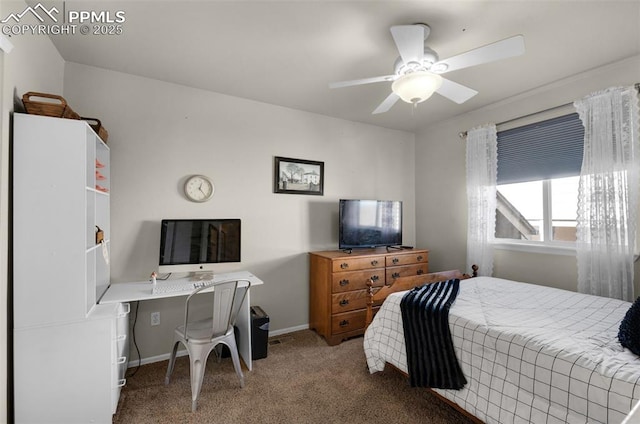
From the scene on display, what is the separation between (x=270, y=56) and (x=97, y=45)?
1267 millimetres

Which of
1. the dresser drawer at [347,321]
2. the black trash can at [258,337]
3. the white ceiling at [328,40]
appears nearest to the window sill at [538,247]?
the white ceiling at [328,40]

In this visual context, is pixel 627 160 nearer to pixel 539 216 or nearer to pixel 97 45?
pixel 539 216

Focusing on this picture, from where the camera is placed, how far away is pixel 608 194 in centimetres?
234

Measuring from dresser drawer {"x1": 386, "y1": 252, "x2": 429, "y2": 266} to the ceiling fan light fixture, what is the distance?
1926 mm

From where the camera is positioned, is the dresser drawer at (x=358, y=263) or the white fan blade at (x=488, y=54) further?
the dresser drawer at (x=358, y=263)

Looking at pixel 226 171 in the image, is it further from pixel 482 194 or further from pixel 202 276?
pixel 482 194

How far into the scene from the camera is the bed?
1195mm

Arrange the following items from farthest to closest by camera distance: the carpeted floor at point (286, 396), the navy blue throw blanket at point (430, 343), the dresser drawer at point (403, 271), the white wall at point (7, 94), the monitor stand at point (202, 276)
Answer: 1. the dresser drawer at point (403, 271)
2. the monitor stand at point (202, 276)
3. the carpeted floor at point (286, 396)
4. the navy blue throw blanket at point (430, 343)
5. the white wall at point (7, 94)

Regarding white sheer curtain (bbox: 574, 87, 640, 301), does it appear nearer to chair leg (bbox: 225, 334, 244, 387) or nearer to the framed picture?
the framed picture

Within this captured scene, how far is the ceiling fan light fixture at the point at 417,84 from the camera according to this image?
181 centimetres

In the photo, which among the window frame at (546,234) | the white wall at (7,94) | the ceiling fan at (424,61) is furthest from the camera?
the window frame at (546,234)

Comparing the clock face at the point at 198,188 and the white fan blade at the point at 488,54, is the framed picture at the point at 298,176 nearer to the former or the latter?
the clock face at the point at 198,188

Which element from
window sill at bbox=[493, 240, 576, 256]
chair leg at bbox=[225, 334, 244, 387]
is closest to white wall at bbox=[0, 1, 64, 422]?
chair leg at bbox=[225, 334, 244, 387]

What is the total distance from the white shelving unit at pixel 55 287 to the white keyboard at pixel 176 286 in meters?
0.49
